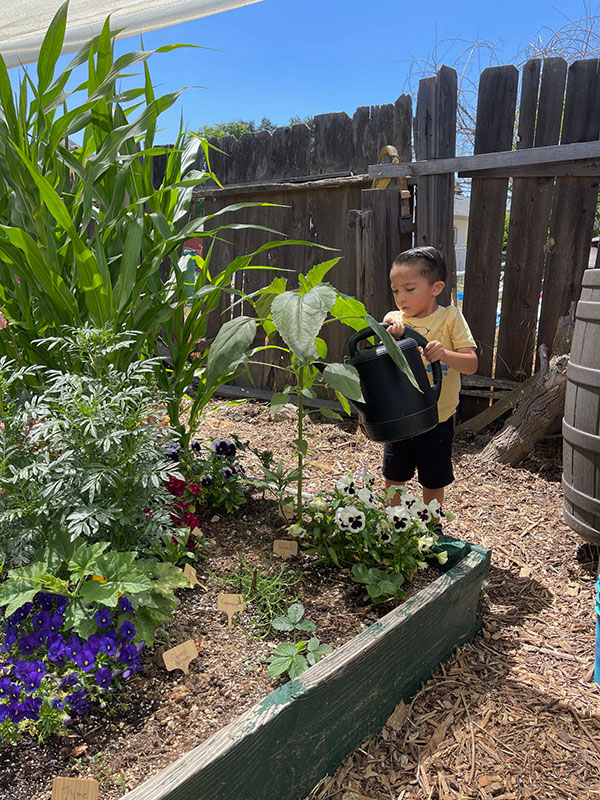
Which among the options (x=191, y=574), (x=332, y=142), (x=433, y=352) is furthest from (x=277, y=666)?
(x=332, y=142)

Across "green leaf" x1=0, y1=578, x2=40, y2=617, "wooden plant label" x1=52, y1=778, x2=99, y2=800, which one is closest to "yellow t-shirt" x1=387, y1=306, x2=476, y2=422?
"green leaf" x1=0, y1=578, x2=40, y2=617

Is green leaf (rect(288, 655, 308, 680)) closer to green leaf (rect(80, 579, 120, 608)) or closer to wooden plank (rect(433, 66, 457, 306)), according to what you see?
green leaf (rect(80, 579, 120, 608))

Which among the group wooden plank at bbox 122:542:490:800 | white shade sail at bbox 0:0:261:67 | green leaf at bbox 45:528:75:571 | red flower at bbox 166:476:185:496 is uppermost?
white shade sail at bbox 0:0:261:67

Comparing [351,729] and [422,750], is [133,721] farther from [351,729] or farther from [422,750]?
[422,750]

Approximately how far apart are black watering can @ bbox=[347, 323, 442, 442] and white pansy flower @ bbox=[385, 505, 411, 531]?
0.20m

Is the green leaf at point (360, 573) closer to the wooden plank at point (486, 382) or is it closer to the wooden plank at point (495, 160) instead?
the wooden plank at point (486, 382)

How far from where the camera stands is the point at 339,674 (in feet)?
3.71

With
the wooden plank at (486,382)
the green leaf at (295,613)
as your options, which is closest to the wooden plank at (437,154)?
the wooden plank at (486,382)

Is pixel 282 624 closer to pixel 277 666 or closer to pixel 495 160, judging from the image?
pixel 277 666

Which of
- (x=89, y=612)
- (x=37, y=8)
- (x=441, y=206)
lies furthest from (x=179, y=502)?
(x=37, y=8)

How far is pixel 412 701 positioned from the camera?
136cm

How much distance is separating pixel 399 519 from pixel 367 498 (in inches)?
4.3

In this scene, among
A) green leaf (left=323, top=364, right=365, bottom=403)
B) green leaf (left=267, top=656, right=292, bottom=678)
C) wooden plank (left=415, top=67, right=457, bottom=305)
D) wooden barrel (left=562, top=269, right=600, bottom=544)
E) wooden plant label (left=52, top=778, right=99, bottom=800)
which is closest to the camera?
wooden plant label (left=52, top=778, right=99, bottom=800)

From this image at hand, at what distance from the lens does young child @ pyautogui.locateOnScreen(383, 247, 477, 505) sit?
1.92 metres
